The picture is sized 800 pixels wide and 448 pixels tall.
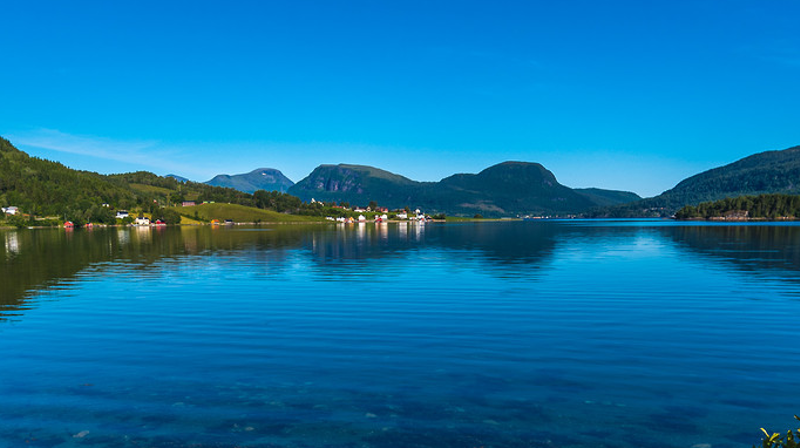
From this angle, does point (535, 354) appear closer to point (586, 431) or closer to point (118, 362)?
point (586, 431)

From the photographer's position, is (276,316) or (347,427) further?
(276,316)

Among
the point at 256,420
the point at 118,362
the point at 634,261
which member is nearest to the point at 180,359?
the point at 118,362

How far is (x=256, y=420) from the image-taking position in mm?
14117

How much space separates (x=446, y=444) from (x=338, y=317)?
18.0 m

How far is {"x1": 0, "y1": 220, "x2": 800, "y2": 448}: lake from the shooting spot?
44.2 ft

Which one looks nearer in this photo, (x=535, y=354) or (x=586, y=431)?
(x=586, y=431)

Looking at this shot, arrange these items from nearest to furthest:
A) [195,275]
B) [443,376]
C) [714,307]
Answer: [443,376] < [714,307] < [195,275]

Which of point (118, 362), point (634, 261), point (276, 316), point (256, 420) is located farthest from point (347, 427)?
point (634, 261)

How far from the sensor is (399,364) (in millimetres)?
19781

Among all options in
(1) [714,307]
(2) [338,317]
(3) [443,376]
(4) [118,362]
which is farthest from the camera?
(1) [714,307]

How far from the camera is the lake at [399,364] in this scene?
44.2ft

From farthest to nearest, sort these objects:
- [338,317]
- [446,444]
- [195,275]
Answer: [195,275] < [338,317] < [446,444]

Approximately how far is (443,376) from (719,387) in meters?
9.88

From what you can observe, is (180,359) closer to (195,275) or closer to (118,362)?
(118,362)
